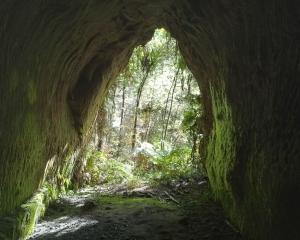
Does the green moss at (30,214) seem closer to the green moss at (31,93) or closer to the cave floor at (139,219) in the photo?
the cave floor at (139,219)

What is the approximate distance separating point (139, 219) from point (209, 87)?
3.16 meters

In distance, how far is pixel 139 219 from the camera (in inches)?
287

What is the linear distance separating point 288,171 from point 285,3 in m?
1.91

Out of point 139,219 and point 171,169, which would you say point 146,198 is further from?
point 171,169

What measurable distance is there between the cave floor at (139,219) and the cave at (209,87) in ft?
1.22

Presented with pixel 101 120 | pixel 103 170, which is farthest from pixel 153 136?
pixel 103 170

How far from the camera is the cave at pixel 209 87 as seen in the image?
4.34m

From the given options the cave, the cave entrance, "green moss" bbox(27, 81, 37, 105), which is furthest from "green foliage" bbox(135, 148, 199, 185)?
"green moss" bbox(27, 81, 37, 105)

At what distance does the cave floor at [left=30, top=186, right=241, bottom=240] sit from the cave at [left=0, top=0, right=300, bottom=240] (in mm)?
371

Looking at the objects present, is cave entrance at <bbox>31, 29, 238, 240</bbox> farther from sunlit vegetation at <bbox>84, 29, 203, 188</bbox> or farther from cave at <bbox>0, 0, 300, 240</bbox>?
cave at <bbox>0, 0, 300, 240</bbox>

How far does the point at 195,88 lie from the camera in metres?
19.7

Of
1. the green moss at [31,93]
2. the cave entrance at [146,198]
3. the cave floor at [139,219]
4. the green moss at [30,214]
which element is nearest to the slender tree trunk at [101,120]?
the cave entrance at [146,198]

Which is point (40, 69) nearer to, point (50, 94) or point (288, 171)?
point (50, 94)

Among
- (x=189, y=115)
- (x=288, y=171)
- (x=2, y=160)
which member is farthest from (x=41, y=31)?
(x=189, y=115)
